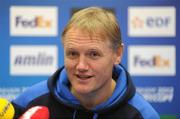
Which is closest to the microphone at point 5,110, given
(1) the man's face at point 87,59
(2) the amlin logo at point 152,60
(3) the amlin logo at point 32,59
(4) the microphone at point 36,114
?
(4) the microphone at point 36,114

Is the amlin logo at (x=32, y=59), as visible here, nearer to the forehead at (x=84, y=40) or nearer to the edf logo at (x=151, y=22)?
the edf logo at (x=151, y=22)

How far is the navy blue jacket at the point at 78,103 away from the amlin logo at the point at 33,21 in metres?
1.32

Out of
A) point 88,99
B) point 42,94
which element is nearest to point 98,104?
point 88,99

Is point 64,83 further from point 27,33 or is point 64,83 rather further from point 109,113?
point 27,33

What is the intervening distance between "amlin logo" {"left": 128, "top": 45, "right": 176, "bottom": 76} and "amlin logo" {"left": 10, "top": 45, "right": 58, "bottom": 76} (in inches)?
19.5

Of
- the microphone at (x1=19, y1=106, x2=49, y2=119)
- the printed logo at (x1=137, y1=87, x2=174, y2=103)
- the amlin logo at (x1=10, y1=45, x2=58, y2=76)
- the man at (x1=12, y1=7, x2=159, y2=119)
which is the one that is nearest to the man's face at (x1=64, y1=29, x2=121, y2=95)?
the man at (x1=12, y1=7, x2=159, y2=119)

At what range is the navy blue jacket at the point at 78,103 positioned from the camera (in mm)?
1252

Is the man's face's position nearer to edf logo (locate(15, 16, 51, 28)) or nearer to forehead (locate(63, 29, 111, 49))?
forehead (locate(63, 29, 111, 49))

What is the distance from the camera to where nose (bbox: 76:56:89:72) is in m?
1.12

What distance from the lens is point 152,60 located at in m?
2.71

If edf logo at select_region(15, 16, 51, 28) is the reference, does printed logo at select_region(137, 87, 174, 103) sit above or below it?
below

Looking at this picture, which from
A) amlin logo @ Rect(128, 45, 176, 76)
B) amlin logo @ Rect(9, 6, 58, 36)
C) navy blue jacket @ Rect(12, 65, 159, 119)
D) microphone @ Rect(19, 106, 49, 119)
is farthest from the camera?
amlin logo @ Rect(128, 45, 176, 76)

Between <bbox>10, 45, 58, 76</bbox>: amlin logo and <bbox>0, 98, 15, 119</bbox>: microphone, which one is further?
<bbox>10, 45, 58, 76</bbox>: amlin logo

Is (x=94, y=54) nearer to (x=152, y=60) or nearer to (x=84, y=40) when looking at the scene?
(x=84, y=40)
